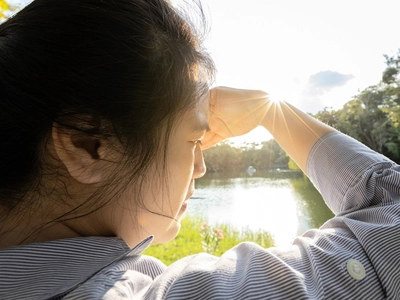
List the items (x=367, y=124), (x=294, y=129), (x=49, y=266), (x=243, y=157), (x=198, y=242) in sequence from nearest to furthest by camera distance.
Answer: (x=49, y=266) → (x=294, y=129) → (x=198, y=242) → (x=243, y=157) → (x=367, y=124)

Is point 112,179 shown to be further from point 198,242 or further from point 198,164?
point 198,242

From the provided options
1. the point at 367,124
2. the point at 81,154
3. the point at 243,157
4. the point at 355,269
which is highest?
the point at 81,154

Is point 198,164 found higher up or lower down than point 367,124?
higher up

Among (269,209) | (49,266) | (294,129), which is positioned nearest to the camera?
(49,266)

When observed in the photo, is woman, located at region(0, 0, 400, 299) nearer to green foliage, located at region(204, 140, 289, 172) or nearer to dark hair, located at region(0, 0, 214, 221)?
dark hair, located at region(0, 0, 214, 221)

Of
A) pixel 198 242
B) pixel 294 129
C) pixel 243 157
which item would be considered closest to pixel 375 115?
pixel 243 157

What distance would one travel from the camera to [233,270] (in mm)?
333

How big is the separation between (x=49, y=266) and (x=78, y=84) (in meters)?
0.21

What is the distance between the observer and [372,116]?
9.49 metres

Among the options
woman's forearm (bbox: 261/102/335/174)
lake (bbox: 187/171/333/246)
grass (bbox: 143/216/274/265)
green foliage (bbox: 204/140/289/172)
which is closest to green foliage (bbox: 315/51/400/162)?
green foliage (bbox: 204/140/289/172)

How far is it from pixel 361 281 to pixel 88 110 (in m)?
0.37

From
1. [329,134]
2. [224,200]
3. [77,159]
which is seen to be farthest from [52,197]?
[224,200]

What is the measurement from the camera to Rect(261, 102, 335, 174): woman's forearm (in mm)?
652

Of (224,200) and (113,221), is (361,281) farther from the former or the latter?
(224,200)
